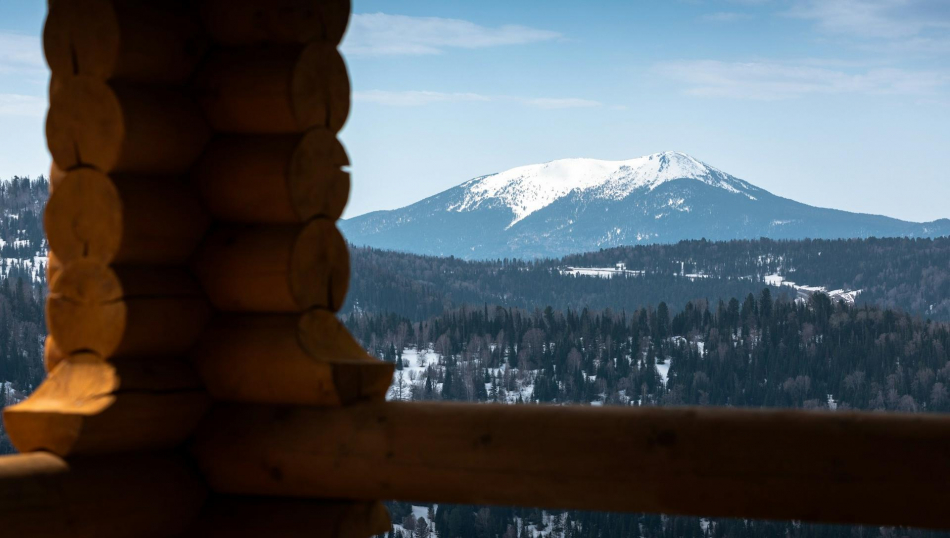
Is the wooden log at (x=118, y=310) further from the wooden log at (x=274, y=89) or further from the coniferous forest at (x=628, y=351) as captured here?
the coniferous forest at (x=628, y=351)

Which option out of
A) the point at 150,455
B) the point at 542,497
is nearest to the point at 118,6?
the point at 150,455

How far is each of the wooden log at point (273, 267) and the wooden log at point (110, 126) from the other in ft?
1.16

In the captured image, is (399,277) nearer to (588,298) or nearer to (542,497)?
(588,298)

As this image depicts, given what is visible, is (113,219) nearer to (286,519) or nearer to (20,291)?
(286,519)

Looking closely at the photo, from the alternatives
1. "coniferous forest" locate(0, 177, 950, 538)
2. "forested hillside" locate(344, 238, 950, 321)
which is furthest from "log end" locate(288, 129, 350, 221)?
"forested hillside" locate(344, 238, 950, 321)

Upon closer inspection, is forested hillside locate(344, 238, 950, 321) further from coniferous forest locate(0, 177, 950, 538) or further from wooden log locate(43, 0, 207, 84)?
wooden log locate(43, 0, 207, 84)

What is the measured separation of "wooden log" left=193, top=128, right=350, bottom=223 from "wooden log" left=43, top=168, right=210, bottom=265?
0.52 feet

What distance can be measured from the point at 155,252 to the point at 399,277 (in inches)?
6435

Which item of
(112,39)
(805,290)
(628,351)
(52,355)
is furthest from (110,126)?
(805,290)

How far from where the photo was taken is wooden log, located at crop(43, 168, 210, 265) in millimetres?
3480

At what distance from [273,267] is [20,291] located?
115575mm

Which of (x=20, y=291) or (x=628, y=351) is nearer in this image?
(x=20, y=291)

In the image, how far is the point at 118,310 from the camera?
345 centimetres

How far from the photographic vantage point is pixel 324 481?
11.4 ft
